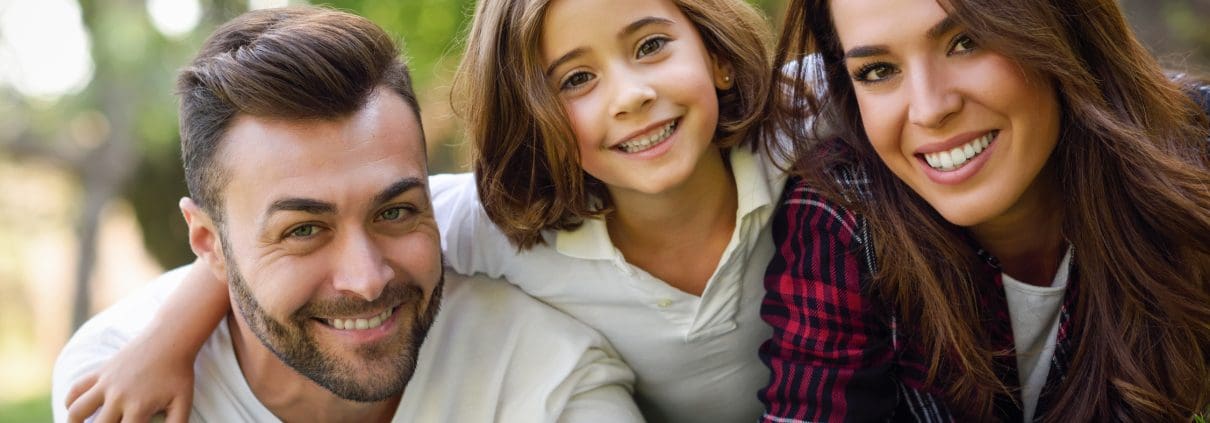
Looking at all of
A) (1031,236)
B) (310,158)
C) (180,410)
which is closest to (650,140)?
(310,158)

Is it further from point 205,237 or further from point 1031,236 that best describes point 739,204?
point 205,237

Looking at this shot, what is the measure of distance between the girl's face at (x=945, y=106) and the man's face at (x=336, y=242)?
99 cm

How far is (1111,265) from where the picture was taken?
7.46 feet

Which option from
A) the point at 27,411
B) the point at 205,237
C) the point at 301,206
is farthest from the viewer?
the point at 27,411

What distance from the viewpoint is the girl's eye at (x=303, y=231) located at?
2266 mm

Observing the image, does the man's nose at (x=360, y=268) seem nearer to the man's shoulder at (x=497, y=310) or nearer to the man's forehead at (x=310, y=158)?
the man's forehead at (x=310, y=158)

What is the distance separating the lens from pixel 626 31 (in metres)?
2.44

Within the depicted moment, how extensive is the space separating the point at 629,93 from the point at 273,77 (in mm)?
755

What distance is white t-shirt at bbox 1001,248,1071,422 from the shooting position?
240 cm

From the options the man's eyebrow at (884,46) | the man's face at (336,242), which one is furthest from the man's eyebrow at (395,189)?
the man's eyebrow at (884,46)

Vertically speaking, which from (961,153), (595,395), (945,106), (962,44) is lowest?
(595,395)

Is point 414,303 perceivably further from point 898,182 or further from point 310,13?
point 898,182

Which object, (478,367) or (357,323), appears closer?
(357,323)

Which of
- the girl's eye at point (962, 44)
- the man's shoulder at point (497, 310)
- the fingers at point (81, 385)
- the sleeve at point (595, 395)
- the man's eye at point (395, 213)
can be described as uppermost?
the girl's eye at point (962, 44)
